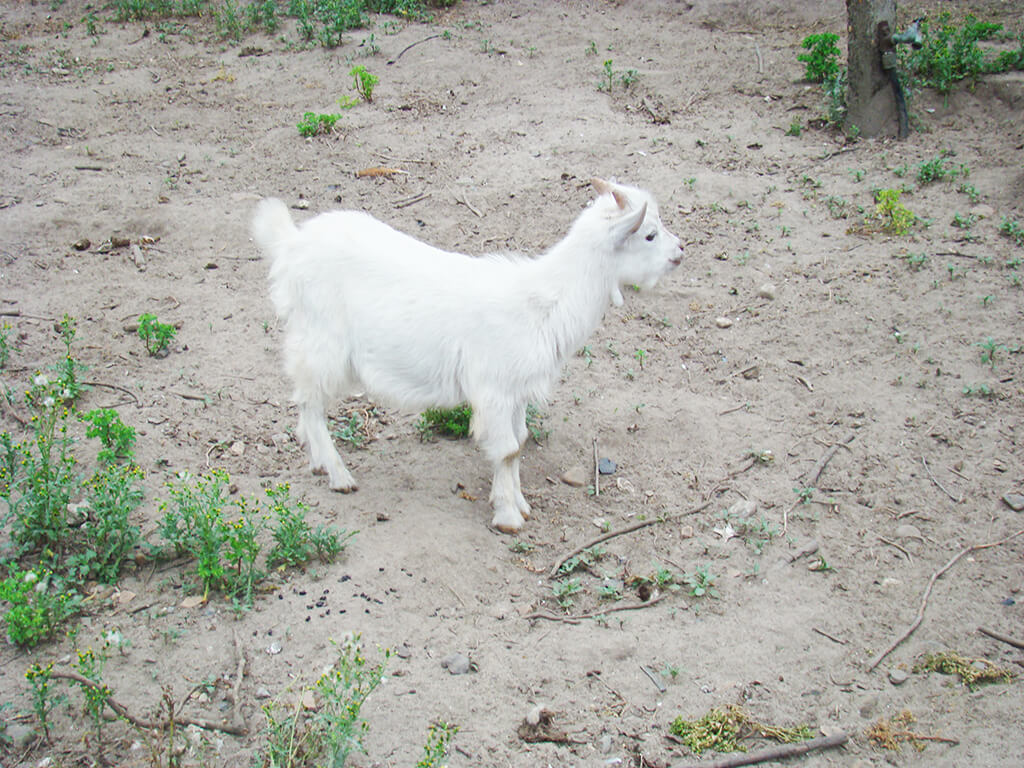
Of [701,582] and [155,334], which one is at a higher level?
[155,334]

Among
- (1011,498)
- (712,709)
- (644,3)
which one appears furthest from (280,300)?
(644,3)

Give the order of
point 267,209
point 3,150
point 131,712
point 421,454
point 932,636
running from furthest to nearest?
point 3,150, point 421,454, point 267,209, point 932,636, point 131,712

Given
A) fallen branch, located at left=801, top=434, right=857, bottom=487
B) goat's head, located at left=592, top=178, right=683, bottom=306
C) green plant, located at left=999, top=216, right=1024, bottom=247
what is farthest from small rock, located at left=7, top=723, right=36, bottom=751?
green plant, located at left=999, top=216, right=1024, bottom=247

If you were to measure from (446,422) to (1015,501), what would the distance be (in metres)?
3.11

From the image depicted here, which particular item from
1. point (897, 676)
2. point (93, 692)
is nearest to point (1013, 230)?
point (897, 676)

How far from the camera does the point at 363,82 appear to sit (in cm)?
845

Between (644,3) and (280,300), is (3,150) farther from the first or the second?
(644,3)

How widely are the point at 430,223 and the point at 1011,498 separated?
4.54m

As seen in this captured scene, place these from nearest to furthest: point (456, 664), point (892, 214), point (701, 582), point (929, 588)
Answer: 1. point (456, 664)
2. point (929, 588)
3. point (701, 582)
4. point (892, 214)

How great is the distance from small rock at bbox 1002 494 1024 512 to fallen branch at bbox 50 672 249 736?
381 cm

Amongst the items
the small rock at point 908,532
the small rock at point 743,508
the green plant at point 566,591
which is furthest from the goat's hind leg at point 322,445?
the small rock at point 908,532

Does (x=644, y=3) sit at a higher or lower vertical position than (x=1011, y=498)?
higher

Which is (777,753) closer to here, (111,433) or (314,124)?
(111,433)

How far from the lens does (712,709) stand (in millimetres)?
3381
